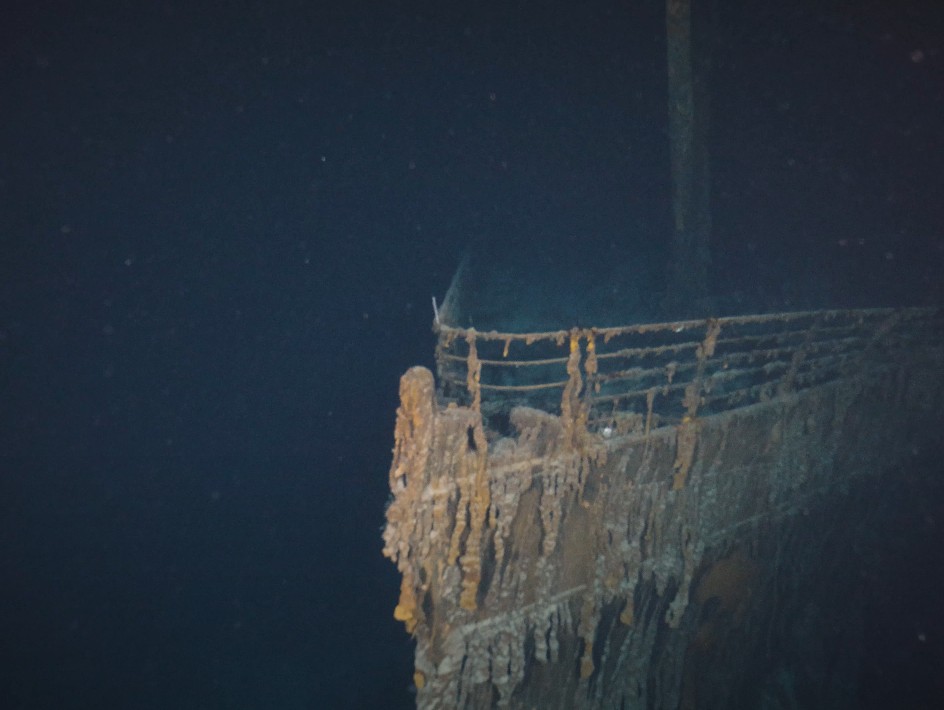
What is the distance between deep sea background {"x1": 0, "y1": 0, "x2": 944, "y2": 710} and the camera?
13.9 m

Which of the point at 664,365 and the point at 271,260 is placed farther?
the point at 271,260

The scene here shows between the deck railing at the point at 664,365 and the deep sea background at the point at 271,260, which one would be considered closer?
the deck railing at the point at 664,365

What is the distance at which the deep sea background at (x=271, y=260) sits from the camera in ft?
45.4

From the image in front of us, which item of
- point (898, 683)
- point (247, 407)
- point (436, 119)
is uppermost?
point (436, 119)

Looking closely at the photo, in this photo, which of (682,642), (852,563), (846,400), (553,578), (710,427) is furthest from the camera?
(852,563)

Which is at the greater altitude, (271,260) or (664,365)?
(271,260)

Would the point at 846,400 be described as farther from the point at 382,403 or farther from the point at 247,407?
the point at 247,407

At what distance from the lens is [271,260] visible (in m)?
24.4

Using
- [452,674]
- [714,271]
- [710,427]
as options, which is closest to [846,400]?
[710,427]

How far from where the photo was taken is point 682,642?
5141 mm

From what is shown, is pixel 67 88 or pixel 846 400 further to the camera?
pixel 67 88

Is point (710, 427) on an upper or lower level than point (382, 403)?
upper

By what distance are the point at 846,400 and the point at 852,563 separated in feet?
9.22

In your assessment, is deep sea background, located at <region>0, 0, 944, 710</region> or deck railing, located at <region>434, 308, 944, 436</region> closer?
deck railing, located at <region>434, 308, 944, 436</region>
